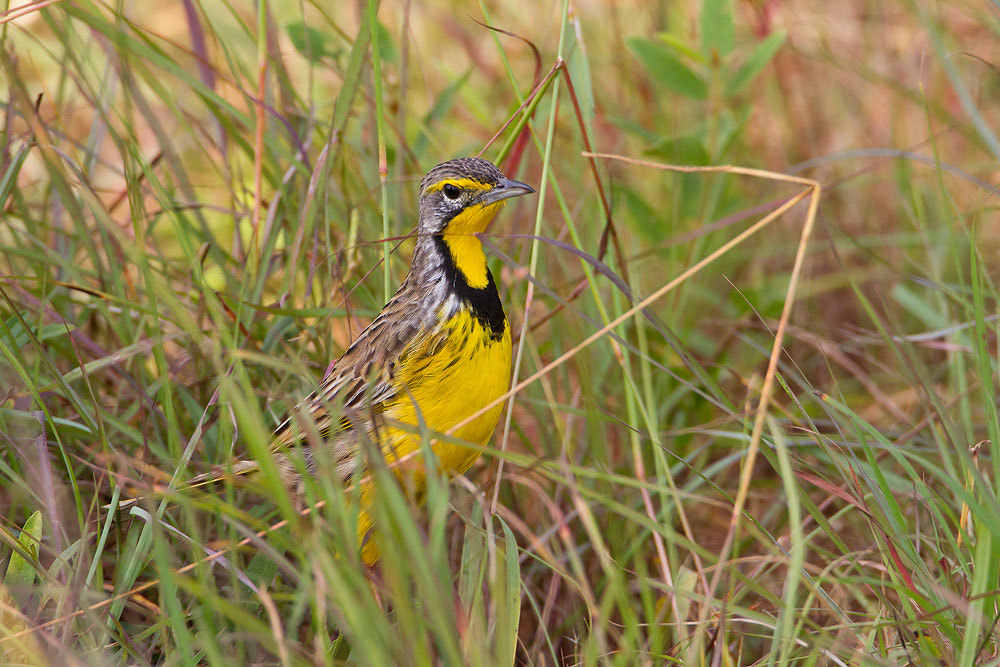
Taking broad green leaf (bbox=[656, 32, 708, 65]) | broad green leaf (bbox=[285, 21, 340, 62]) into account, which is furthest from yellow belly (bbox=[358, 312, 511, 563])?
broad green leaf (bbox=[656, 32, 708, 65])

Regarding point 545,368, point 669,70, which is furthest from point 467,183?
point 669,70

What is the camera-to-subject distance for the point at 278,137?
359 cm

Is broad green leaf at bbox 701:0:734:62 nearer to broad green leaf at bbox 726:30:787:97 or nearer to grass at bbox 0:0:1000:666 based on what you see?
grass at bbox 0:0:1000:666

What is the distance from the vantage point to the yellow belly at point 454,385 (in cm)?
269

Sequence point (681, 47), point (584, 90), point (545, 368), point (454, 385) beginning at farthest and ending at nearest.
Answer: point (681, 47) < point (584, 90) < point (454, 385) < point (545, 368)

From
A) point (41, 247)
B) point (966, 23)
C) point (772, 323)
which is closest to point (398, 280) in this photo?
point (41, 247)

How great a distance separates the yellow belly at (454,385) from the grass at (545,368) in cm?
13

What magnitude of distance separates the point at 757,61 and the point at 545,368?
7.11 ft

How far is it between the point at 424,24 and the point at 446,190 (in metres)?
3.83

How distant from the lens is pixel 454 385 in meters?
2.76

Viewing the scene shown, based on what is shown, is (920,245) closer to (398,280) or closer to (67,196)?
(398,280)

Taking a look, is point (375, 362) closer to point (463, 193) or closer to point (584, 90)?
point (463, 193)

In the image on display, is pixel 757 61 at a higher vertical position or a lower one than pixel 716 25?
lower

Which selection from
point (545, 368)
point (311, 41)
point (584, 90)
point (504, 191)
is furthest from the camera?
point (311, 41)
